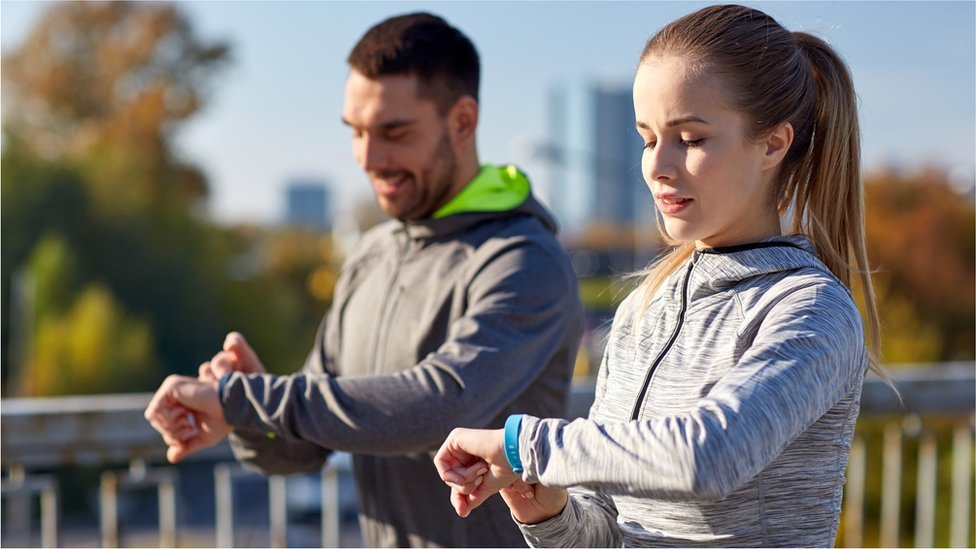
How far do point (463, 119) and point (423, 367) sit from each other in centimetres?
68

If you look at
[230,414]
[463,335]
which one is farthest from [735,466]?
[230,414]

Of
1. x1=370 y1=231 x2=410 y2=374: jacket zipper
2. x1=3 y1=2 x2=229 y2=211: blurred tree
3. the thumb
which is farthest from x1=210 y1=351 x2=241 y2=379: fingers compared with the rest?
x1=3 y1=2 x2=229 y2=211: blurred tree

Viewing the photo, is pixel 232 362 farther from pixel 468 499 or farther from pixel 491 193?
pixel 468 499

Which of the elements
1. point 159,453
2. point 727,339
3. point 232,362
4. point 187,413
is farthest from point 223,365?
A: point 727,339

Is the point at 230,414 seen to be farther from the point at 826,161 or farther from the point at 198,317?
the point at 198,317

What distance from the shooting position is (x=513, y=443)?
1262 mm

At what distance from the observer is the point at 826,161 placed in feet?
4.81

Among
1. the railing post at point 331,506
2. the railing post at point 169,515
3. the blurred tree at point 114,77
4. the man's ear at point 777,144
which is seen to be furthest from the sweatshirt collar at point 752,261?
the blurred tree at point 114,77

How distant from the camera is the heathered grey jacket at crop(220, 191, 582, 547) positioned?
1.95m

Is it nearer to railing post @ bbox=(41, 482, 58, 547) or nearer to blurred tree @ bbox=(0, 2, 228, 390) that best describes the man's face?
railing post @ bbox=(41, 482, 58, 547)

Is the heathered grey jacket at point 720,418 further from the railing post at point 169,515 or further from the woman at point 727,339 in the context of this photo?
the railing post at point 169,515

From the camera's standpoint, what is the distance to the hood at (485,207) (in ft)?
7.58

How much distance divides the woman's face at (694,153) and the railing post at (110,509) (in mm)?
2105

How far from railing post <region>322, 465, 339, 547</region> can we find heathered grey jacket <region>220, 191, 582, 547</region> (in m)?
0.76
